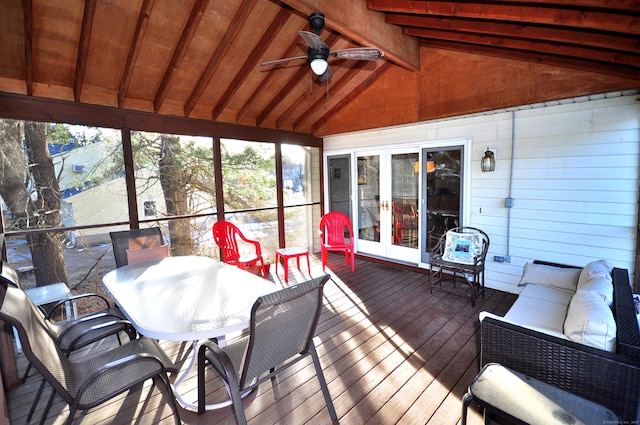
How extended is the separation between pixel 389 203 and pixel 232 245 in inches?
115

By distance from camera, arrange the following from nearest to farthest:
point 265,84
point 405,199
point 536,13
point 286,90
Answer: point 536,13
point 265,84
point 286,90
point 405,199

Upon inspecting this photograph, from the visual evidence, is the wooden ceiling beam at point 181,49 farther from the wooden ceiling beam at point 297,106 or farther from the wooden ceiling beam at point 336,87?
the wooden ceiling beam at point 336,87

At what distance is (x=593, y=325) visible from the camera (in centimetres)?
168

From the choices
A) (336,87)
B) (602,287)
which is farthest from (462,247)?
(336,87)

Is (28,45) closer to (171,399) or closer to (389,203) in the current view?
(171,399)

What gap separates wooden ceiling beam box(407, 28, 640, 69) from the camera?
2621 millimetres

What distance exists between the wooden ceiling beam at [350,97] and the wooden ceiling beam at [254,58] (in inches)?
80.5

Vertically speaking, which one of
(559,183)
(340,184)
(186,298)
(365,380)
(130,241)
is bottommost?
(365,380)

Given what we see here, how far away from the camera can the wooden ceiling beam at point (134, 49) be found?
8.89ft

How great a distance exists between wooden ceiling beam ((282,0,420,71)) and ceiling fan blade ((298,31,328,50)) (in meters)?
0.29

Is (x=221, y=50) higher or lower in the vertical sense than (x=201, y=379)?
higher

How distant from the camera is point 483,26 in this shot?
9.72 ft

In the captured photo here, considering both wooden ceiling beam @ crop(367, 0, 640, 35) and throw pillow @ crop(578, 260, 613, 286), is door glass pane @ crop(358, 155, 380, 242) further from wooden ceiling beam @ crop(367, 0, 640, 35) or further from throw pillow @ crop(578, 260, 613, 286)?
throw pillow @ crop(578, 260, 613, 286)

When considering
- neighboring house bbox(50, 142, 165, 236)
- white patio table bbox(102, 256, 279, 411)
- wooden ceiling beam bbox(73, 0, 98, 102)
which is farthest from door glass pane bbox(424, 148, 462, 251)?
neighboring house bbox(50, 142, 165, 236)
